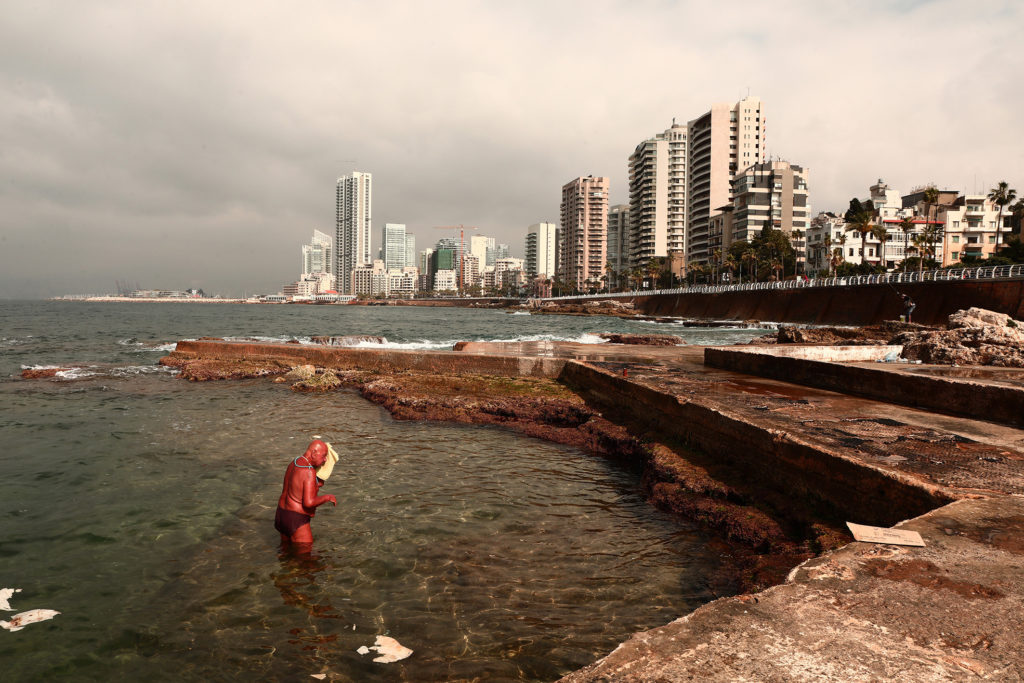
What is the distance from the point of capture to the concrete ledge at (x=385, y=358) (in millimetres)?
17859

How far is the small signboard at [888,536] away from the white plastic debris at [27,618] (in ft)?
23.6

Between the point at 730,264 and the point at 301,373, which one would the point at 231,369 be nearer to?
the point at 301,373

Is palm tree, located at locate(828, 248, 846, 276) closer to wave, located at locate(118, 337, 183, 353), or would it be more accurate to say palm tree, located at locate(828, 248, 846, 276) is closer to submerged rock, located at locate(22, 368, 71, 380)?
wave, located at locate(118, 337, 183, 353)

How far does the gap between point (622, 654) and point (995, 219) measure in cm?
12079

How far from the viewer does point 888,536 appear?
432cm

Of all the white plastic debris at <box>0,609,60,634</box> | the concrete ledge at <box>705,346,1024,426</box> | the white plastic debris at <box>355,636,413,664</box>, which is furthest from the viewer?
the concrete ledge at <box>705,346,1024,426</box>

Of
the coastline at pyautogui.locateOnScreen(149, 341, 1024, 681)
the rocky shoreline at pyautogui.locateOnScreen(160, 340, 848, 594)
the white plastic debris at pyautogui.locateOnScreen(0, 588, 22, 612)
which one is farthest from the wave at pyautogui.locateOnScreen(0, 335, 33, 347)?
the white plastic debris at pyautogui.locateOnScreen(0, 588, 22, 612)

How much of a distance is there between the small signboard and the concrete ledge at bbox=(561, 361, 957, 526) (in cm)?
101

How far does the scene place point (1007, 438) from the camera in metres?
7.20

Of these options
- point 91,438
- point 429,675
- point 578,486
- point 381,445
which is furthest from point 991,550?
point 91,438

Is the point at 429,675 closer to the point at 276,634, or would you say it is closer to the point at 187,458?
the point at 276,634

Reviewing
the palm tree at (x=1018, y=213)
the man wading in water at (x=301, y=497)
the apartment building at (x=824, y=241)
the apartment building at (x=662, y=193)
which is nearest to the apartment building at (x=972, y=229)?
the palm tree at (x=1018, y=213)

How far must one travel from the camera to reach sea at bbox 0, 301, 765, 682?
4.64 meters

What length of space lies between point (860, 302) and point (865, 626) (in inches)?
2350
